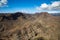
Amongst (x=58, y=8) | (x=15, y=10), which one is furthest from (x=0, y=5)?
(x=58, y=8)

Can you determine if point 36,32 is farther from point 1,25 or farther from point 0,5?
point 0,5

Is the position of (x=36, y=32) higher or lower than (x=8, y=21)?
lower

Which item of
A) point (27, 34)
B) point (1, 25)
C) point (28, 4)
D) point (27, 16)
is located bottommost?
point (27, 34)

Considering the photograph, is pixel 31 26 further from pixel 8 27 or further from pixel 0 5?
pixel 0 5

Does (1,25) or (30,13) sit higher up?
(30,13)

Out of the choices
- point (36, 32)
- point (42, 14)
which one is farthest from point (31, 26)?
point (42, 14)

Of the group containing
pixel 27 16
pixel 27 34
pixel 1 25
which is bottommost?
pixel 27 34
